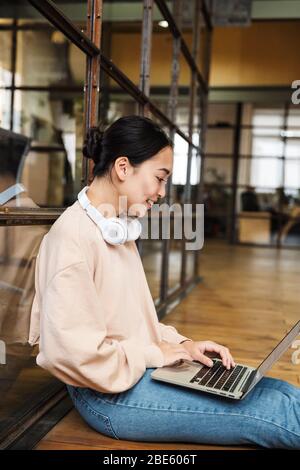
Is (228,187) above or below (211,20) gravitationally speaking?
below

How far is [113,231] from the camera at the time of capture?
4.06 feet

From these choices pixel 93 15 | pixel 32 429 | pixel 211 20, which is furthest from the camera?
pixel 211 20

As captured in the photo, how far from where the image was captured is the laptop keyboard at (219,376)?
124 centimetres

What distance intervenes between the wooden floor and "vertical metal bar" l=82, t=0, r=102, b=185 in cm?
68

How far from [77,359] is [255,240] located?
768 cm

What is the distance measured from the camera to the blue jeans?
1.21 metres

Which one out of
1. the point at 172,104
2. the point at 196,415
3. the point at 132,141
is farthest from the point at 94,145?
the point at 172,104

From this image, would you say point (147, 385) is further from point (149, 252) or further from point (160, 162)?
point (149, 252)

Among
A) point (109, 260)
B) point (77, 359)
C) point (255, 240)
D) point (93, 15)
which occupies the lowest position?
point (255, 240)

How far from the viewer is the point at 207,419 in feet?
4.04

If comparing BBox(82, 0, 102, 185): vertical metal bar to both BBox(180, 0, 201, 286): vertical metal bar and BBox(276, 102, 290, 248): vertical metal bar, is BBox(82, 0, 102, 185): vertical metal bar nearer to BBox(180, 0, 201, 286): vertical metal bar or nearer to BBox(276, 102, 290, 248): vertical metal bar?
BBox(180, 0, 201, 286): vertical metal bar

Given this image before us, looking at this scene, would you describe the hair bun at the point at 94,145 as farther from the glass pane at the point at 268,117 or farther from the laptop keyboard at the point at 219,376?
the glass pane at the point at 268,117

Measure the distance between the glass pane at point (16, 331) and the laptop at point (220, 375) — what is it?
1.23 ft
